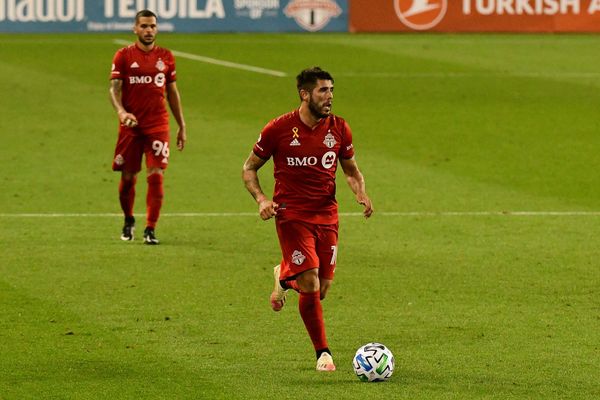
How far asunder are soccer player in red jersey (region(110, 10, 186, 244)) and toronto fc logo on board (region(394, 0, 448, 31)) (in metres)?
21.5

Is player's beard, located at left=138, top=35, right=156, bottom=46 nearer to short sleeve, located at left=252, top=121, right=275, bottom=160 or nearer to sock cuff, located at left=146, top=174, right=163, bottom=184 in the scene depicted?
sock cuff, located at left=146, top=174, right=163, bottom=184

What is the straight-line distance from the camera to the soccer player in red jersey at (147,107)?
1580 cm

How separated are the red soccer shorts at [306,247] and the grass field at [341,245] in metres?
0.67

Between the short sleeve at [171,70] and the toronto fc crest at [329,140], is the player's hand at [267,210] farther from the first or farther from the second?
the short sleeve at [171,70]

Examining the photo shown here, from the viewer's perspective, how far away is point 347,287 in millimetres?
13547

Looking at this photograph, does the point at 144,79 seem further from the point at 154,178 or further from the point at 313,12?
the point at 313,12

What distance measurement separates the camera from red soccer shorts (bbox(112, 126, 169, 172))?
1584cm

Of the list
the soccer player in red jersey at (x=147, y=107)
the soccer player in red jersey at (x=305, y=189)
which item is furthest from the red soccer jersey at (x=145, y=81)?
the soccer player in red jersey at (x=305, y=189)

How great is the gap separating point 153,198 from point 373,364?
632cm

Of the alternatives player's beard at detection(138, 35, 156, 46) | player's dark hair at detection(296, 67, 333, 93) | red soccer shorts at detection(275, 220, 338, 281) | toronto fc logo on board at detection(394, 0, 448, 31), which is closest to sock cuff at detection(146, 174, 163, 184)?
player's beard at detection(138, 35, 156, 46)

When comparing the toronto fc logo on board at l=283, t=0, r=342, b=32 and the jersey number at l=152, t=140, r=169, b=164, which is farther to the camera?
the toronto fc logo on board at l=283, t=0, r=342, b=32

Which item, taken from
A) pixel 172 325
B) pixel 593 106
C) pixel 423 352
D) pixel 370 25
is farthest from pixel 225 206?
pixel 370 25

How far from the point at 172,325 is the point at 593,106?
55.2ft

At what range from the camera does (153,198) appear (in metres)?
15.9
